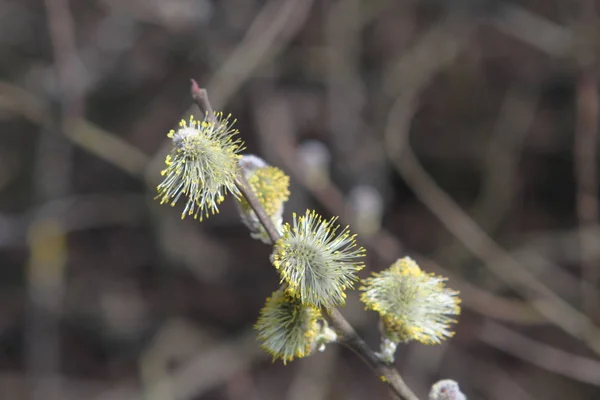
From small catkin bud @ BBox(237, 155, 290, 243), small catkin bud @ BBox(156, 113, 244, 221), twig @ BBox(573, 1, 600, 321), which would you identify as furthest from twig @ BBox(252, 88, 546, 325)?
small catkin bud @ BBox(156, 113, 244, 221)

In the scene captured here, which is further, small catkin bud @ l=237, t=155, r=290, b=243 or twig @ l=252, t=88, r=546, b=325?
twig @ l=252, t=88, r=546, b=325

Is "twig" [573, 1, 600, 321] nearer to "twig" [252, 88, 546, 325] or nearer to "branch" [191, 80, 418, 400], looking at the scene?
"twig" [252, 88, 546, 325]

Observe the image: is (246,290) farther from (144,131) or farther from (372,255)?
(372,255)

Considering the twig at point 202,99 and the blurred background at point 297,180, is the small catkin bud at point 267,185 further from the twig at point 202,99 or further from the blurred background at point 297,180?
the blurred background at point 297,180

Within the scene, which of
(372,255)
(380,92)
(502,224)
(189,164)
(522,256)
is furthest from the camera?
(502,224)

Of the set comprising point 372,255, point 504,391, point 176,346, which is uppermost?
point 504,391

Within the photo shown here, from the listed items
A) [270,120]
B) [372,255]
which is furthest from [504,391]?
[270,120]

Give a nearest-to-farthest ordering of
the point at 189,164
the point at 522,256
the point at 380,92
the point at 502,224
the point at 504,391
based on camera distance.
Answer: the point at 189,164 → the point at 522,256 → the point at 380,92 → the point at 504,391 → the point at 502,224

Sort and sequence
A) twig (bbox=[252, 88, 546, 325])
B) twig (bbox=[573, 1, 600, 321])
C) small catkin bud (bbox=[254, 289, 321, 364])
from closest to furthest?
small catkin bud (bbox=[254, 289, 321, 364]), twig (bbox=[573, 1, 600, 321]), twig (bbox=[252, 88, 546, 325])
